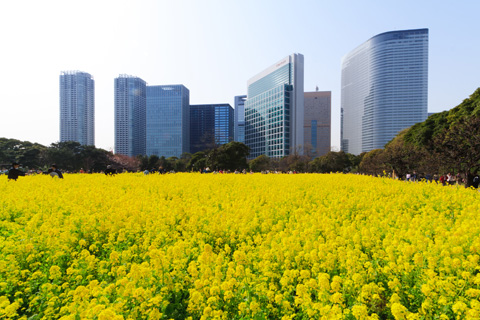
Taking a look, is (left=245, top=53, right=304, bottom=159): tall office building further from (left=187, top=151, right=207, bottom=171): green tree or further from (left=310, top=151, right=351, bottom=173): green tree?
(left=187, top=151, right=207, bottom=171): green tree

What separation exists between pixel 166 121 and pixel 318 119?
96.9 m

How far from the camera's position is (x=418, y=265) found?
2.63 meters

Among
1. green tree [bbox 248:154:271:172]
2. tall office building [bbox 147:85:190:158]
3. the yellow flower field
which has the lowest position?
green tree [bbox 248:154:271:172]

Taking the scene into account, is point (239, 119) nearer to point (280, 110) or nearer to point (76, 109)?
point (280, 110)

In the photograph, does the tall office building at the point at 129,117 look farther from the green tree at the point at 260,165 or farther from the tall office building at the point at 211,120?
the green tree at the point at 260,165

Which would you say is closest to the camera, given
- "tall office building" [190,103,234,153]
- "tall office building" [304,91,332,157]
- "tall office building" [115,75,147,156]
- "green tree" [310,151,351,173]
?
"green tree" [310,151,351,173]

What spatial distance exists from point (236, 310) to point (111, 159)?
67188 millimetres

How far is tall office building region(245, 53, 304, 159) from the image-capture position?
10488cm

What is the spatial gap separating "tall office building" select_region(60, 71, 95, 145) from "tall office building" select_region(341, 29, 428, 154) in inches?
5207

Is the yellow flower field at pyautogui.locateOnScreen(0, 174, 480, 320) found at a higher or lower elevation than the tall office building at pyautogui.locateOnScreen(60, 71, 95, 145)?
lower

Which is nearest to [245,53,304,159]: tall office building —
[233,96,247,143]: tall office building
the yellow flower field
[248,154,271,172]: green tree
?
[248,154,271,172]: green tree

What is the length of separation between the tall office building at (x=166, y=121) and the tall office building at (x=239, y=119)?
40.4 metres

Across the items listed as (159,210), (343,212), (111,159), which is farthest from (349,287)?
(111,159)

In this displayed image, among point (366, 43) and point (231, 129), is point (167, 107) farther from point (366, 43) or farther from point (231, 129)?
point (366, 43)
